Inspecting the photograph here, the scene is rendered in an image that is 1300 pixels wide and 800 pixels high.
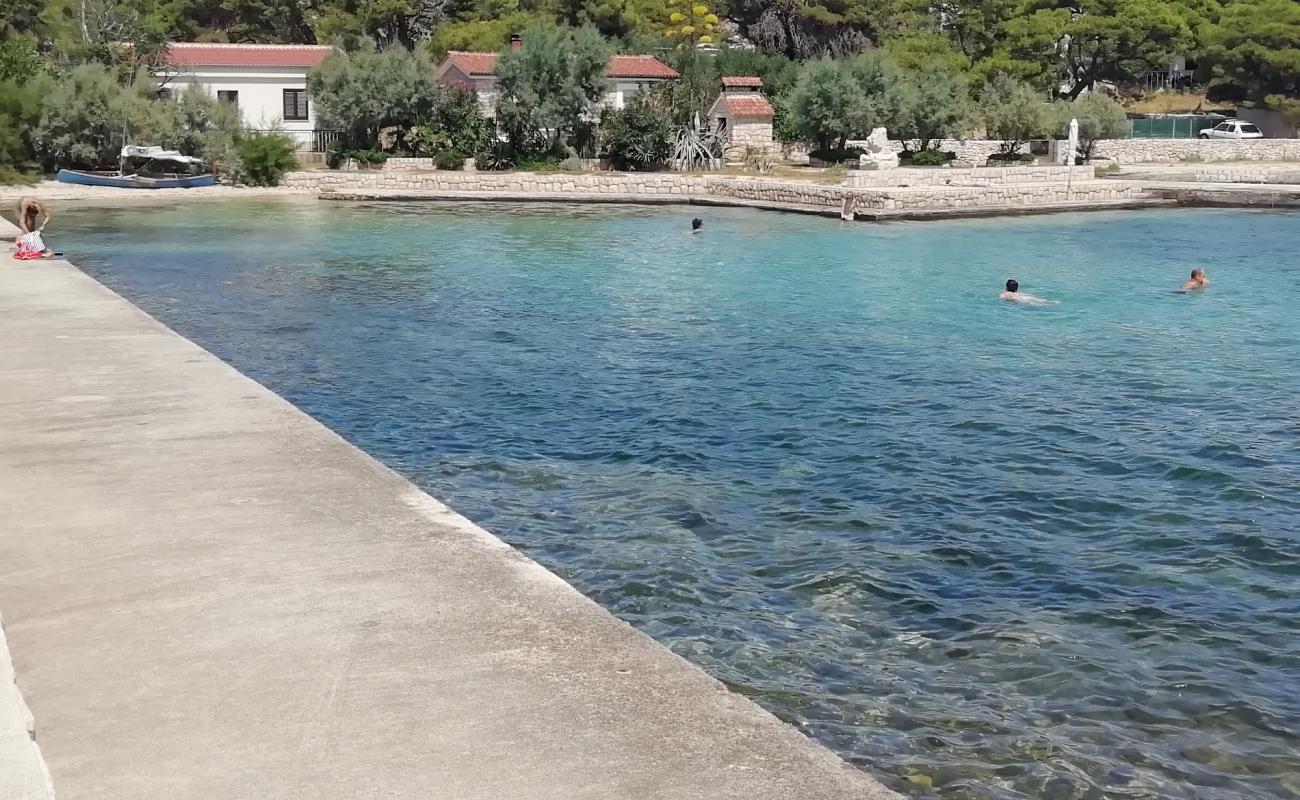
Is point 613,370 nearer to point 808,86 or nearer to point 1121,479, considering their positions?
point 1121,479

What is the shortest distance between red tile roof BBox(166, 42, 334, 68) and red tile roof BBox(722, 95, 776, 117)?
49.0 ft

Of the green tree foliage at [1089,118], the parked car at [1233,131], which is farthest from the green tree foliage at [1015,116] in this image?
the parked car at [1233,131]

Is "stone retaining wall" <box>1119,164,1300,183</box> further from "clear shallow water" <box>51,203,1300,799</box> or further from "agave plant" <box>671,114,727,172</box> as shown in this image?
"clear shallow water" <box>51,203,1300,799</box>

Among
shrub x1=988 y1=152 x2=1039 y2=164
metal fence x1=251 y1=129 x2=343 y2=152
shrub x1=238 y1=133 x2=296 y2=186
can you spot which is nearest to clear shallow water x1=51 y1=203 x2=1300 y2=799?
shrub x1=238 y1=133 x2=296 y2=186

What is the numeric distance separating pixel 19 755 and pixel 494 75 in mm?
50015

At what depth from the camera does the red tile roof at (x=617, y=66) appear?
5384 cm

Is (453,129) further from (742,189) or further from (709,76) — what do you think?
(742,189)

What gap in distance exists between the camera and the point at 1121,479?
12.1 meters

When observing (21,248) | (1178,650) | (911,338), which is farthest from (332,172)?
(1178,650)

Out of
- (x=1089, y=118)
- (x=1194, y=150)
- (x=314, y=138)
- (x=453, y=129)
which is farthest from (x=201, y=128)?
(x=1194, y=150)

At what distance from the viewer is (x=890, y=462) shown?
41.4 ft

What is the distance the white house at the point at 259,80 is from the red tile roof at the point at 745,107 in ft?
49.0

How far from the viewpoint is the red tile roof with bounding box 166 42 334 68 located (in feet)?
171

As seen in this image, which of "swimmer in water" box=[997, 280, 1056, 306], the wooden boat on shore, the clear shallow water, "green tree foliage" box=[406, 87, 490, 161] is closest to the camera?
the clear shallow water
